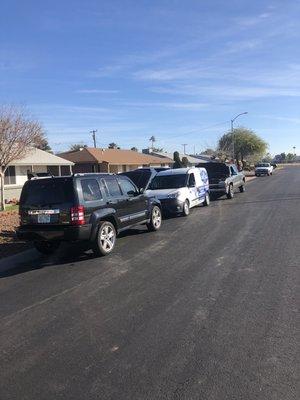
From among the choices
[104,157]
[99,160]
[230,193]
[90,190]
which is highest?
[104,157]

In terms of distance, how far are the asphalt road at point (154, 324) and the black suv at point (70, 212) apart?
495mm

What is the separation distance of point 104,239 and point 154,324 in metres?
4.75

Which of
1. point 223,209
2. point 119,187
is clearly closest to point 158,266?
point 119,187

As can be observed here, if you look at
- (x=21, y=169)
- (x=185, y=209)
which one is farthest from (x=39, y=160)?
(x=185, y=209)

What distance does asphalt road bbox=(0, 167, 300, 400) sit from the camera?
14.2 feet

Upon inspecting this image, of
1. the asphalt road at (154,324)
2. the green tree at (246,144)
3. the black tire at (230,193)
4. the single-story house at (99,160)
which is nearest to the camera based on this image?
the asphalt road at (154,324)

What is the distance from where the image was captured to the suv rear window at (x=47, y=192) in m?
9.90

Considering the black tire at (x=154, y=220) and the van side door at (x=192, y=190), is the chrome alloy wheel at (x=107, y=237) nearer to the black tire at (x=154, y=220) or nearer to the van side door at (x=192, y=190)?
the black tire at (x=154, y=220)

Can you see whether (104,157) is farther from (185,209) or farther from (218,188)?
(185,209)

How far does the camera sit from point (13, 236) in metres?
13.4

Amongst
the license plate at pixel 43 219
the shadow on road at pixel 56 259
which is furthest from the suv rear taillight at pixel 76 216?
the shadow on road at pixel 56 259

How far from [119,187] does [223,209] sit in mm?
8184

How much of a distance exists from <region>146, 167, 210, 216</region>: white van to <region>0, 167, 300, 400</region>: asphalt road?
20.3ft

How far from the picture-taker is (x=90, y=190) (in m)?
10.4
